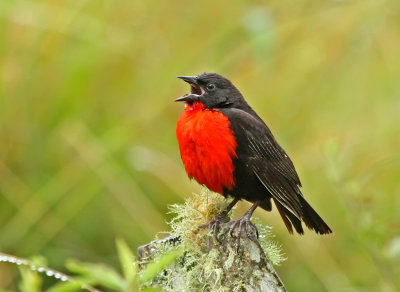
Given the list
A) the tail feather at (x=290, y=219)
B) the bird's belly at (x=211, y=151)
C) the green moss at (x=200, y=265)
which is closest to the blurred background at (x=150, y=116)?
the tail feather at (x=290, y=219)

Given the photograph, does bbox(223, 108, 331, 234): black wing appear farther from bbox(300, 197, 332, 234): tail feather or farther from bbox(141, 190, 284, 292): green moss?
bbox(141, 190, 284, 292): green moss

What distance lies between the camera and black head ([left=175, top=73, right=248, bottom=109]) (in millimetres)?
3475

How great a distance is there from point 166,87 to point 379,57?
72.5 inches

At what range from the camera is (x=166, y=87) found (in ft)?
15.4

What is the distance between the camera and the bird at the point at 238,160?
10.6ft

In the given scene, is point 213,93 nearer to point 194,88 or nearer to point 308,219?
point 194,88

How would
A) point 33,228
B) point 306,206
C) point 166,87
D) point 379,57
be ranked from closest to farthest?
1. point 306,206
2. point 33,228
3. point 166,87
4. point 379,57

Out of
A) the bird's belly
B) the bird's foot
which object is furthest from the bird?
the bird's foot

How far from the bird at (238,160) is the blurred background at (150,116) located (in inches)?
35.1

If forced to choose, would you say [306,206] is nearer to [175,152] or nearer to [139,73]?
[175,152]

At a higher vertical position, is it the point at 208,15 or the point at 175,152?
the point at 208,15

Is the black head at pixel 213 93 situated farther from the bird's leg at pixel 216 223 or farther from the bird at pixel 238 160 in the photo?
the bird's leg at pixel 216 223

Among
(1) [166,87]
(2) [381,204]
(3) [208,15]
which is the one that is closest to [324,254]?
(2) [381,204]

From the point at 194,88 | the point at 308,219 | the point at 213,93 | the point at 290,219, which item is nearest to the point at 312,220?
the point at 308,219
